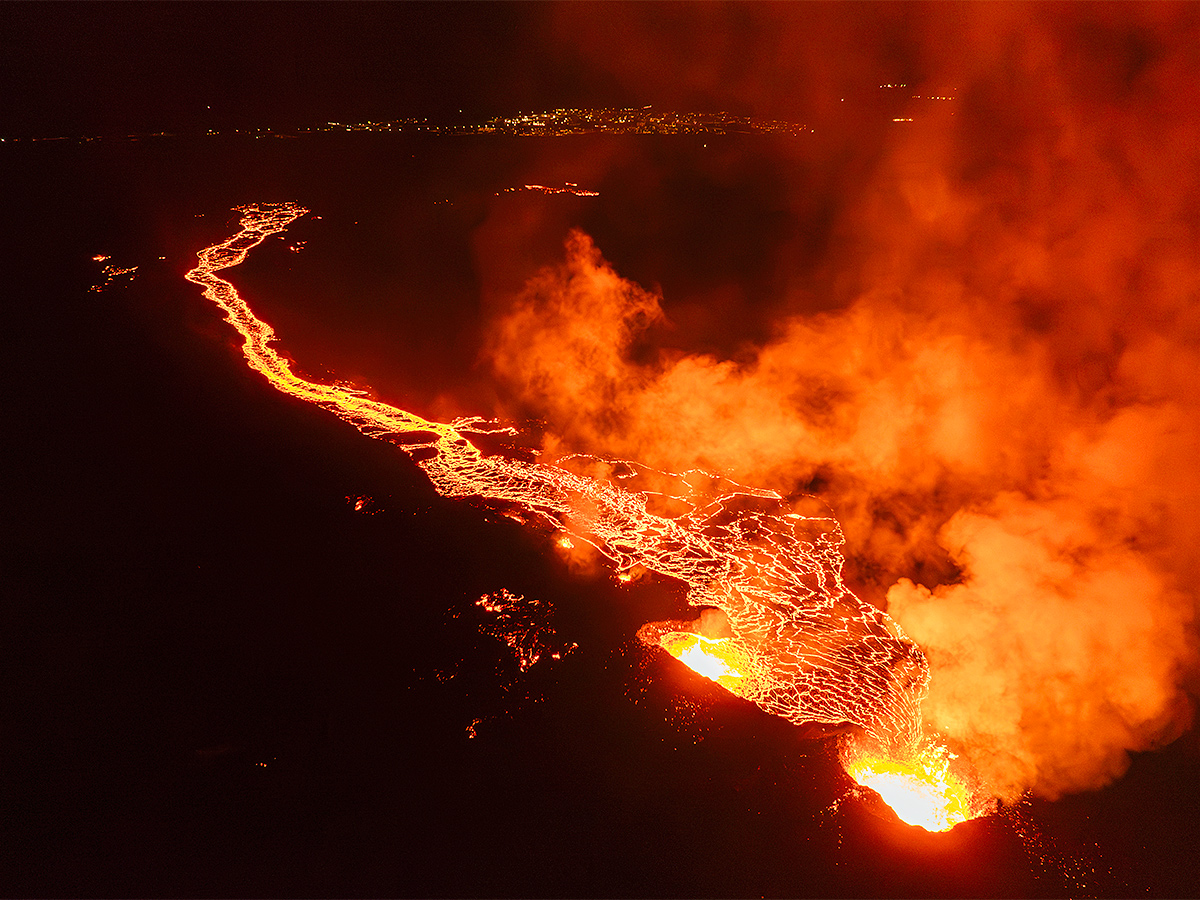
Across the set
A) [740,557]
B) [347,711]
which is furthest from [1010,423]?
[347,711]

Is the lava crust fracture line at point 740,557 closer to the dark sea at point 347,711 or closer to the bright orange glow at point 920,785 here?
the bright orange glow at point 920,785

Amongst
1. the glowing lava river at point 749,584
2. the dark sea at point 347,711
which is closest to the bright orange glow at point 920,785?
the glowing lava river at point 749,584

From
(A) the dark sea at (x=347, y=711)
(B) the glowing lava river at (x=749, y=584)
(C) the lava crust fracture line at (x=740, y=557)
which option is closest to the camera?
(A) the dark sea at (x=347, y=711)

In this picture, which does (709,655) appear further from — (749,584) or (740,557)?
(740,557)

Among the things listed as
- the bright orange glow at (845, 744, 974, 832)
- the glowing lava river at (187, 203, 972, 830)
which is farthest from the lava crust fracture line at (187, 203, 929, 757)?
the bright orange glow at (845, 744, 974, 832)

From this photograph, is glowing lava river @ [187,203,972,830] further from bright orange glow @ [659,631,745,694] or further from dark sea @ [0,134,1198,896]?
dark sea @ [0,134,1198,896]

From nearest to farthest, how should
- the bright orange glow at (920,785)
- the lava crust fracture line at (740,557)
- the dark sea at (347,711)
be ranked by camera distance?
the dark sea at (347,711), the bright orange glow at (920,785), the lava crust fracture line at (740,557)

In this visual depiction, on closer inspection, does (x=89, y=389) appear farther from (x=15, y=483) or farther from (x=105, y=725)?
(x=105, y=725)

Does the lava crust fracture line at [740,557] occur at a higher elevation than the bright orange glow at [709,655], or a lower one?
lower

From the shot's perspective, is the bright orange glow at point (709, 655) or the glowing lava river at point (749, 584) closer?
the glowing lava river at point (749, 584)
